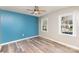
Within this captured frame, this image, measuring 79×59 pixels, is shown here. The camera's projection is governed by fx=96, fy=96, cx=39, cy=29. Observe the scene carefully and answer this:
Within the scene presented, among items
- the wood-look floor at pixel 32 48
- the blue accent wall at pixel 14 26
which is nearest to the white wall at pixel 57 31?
the wood-look floor at pixel 32 48

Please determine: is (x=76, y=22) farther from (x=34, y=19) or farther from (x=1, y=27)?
(x=1, y=27)

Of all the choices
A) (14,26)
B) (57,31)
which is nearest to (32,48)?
(14,26)

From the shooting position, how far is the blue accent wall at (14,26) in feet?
13.1

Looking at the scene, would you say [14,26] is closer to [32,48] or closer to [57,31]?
[32,48]

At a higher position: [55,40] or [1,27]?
[1,27]

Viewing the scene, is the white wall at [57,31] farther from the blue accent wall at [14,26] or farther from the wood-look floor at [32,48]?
the blue accent wall at [14,26]

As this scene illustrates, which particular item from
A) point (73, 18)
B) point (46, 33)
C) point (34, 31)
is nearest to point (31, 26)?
point (34, 31)

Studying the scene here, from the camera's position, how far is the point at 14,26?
426 centimetres

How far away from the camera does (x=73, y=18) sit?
3570mm

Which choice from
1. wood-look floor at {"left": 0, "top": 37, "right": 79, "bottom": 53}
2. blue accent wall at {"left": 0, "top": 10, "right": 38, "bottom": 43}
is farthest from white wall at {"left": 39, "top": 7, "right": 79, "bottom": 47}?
blue accent wall at {"left": 0, "top": 10, "right": 38, "bottom": 43}

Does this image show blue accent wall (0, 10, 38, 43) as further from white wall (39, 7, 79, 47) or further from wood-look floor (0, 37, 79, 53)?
white wall (39, 7, 79, 47)

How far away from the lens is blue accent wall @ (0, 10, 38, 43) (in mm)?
3984

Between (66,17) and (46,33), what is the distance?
1557 mm
